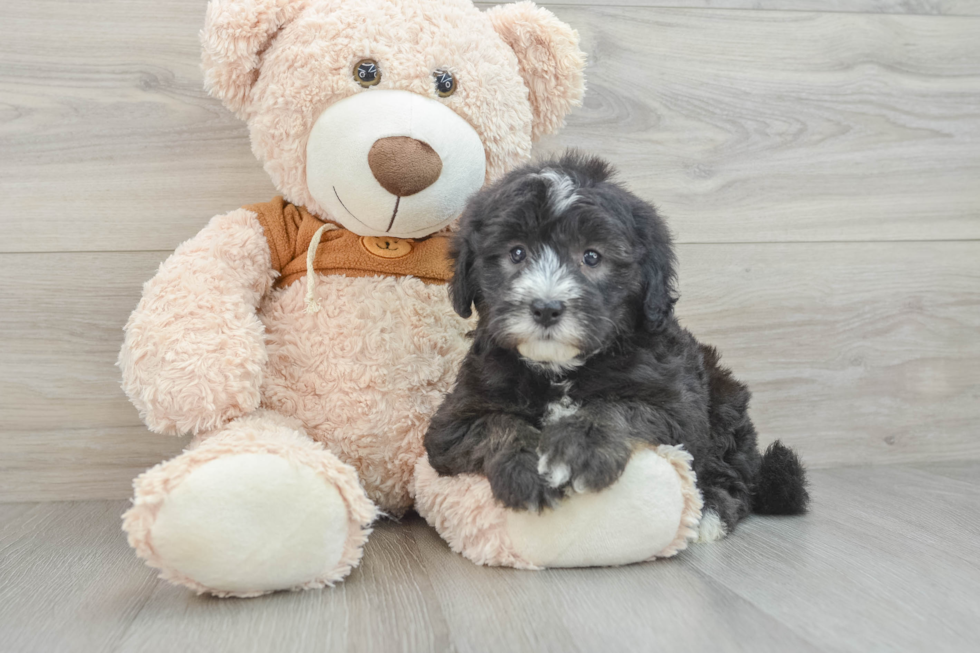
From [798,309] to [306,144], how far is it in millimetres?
1548

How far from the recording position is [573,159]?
1.60m

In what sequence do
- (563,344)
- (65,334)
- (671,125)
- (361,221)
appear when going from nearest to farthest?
(563,344) < (361,221) < (65,334) < (671,125)

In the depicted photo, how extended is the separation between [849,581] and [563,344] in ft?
2.24

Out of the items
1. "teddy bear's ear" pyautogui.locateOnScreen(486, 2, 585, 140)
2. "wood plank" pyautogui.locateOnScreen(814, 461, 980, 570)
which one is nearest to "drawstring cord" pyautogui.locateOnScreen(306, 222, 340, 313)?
"teddy bear's ear" pyautogui.locateOnScreen(486, 2, 585, 140)

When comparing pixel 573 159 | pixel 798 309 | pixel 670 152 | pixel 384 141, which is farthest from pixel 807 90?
pixel 384 141

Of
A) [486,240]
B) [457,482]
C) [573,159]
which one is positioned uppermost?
[573,159]

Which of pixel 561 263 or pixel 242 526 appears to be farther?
pixel 561 263

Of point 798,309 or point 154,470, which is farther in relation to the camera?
point 798,309

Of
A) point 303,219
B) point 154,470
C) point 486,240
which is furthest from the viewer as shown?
point 303,219

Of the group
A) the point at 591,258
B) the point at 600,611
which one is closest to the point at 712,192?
the point at 591,258

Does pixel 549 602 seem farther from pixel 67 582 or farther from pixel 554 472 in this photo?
pixel 67 582

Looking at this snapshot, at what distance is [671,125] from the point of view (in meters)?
2.32

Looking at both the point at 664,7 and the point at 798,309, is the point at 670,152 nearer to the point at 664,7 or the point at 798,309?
the point at 664,7

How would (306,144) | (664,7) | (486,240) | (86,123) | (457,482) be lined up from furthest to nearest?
(664,7)
(86,123)
(306,144)
(457,482)
(486,240)
